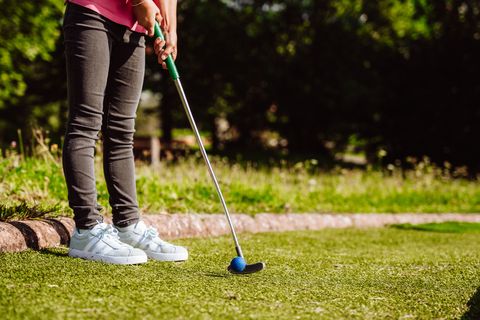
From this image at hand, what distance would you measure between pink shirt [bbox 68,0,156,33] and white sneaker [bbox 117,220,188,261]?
3.28ft

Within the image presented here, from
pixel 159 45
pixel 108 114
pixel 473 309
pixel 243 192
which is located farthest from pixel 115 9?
pixel 243 192

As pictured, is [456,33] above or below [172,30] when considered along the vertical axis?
above

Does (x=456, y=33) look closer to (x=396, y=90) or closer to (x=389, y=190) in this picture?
(x=396, y=90)

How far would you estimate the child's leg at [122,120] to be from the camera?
3090 millimetres

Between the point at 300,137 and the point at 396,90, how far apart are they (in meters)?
6.54

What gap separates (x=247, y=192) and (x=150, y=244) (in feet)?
11.2

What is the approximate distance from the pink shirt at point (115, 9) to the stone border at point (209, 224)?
1.11 metres

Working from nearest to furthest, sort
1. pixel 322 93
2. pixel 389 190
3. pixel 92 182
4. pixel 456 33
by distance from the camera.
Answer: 1. pixel 92 182
2. pixel 389 190
3. pixel 456 33
4. pixel 322 93

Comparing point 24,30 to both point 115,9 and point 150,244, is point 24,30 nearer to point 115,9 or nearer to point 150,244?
point 115,9

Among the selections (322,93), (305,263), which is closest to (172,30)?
(305,263)

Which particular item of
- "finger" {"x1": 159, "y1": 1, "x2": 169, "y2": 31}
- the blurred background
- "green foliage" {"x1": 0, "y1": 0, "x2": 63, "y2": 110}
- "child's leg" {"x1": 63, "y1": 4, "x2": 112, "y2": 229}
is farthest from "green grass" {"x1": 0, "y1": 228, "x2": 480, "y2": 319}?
"green foliage" {"x1": 0, "y1": 0, "x2": 63, "y2": 110}

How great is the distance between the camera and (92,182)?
2924mm

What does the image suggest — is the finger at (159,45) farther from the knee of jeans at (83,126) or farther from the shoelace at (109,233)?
the shoelace at (109,233)

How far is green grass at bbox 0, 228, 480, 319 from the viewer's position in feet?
6.81
